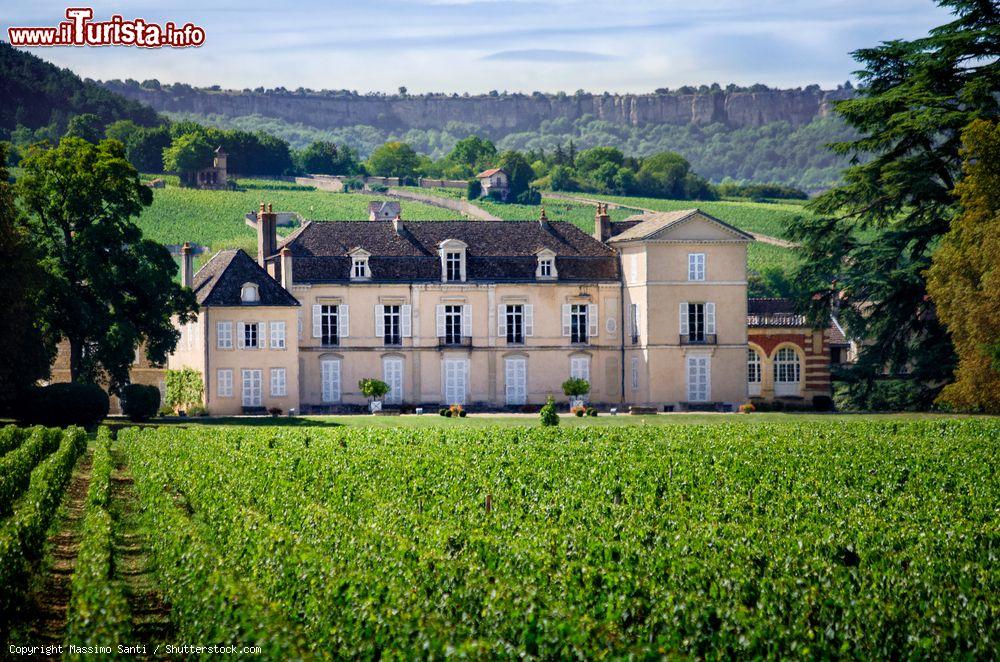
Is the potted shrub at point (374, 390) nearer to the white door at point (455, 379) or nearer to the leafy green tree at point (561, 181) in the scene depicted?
the white door at point (455, 379)

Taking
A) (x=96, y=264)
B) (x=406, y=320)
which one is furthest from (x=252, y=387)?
(x=96, y=264)

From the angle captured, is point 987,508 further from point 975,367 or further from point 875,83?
point 875,83

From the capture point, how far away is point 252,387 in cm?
5275

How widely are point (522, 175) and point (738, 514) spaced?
103942 mm

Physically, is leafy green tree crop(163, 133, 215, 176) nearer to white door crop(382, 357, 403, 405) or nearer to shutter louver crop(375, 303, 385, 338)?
shutter louver crop(375, 303, 385, 338)

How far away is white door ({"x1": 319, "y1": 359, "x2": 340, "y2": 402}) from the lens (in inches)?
2159

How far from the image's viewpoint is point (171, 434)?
4016 cm

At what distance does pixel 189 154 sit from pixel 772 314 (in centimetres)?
7477

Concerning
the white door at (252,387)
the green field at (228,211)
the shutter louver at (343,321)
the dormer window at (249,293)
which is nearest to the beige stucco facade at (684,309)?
the shutter louver at (343,321)

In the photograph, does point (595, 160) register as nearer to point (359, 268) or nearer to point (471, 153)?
point (471, 153)

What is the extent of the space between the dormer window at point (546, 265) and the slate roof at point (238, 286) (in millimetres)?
9468

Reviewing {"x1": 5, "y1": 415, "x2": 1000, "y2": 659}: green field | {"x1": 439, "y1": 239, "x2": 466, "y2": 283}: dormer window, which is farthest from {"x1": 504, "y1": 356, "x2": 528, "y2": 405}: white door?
{"x1": 5, "y1": 415, "x2": 1000, "y2": 659}: green field

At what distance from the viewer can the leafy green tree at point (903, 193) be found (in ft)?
162

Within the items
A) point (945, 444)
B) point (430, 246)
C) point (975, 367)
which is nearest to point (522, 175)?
point (430, 246)
